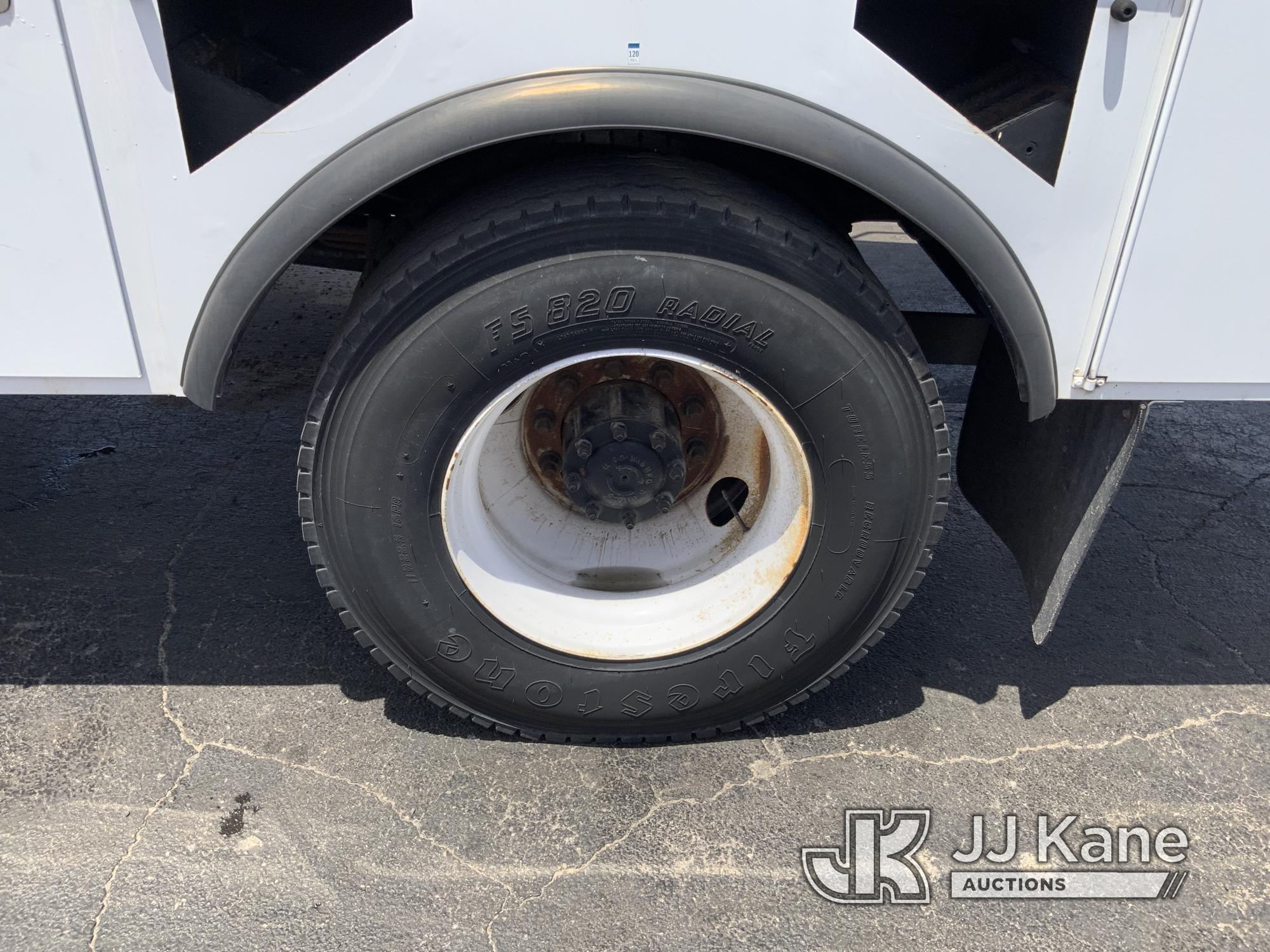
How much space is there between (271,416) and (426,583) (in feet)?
6.25

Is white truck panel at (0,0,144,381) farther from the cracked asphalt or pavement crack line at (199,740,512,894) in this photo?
pavement crack line at (199,740,512,894)

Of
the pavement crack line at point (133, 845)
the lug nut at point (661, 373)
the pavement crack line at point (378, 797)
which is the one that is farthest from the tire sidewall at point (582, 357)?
the pavement crack line at point (133, 845)

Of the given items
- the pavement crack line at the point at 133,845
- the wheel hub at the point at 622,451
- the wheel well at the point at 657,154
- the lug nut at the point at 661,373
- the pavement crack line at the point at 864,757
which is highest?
the wheel well at the point at 657,154

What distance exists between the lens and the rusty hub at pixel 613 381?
2203 mm

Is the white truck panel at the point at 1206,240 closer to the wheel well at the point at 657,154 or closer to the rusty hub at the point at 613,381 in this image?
the wheel well at the point at 657,154

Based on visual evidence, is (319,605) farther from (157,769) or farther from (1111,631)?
(1111,631)

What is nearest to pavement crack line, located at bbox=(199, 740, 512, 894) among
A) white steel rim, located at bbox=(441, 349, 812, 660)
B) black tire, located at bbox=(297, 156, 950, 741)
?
black tire, located at bbox=(297, 156, 950, 741)

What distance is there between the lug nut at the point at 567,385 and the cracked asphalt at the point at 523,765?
71 cm

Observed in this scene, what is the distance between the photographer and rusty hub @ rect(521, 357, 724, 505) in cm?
220

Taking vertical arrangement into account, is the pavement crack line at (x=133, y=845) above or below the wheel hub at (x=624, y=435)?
below

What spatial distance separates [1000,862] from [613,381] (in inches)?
51.5

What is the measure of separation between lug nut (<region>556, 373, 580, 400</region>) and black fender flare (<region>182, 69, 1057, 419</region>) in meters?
0.68

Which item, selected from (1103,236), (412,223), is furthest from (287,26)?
(1103,236)

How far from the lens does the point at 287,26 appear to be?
7.85 feet
